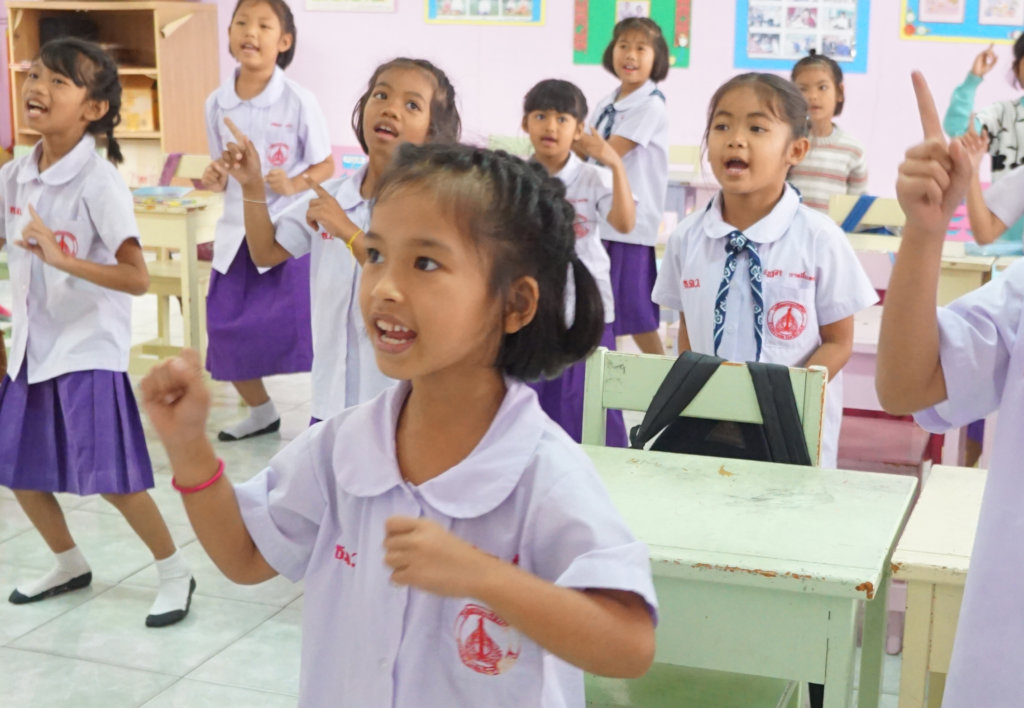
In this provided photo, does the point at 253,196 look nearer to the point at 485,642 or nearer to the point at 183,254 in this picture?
the point at 485,642

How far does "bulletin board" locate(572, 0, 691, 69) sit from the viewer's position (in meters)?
6.94

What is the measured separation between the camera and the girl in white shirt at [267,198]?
4.16m

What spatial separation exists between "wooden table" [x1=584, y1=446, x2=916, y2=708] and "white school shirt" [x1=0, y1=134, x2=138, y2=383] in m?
1.45

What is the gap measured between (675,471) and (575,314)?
2.45 feet

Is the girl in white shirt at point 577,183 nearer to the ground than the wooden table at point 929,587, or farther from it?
farther from it

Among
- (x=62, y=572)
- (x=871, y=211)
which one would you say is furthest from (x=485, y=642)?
(x=871, y=211)

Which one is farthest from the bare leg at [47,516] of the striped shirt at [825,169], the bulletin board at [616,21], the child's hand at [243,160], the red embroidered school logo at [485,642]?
the bulletin board at [616,21]

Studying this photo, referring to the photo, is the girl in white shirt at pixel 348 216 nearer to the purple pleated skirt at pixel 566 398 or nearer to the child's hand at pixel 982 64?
the purple pleated skirt at pixel 566 398

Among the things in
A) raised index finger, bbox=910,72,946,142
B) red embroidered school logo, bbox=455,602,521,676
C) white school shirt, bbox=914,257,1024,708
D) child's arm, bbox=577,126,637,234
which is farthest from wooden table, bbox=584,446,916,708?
child's arm, bbox=577,126,637,234

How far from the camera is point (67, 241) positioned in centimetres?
272

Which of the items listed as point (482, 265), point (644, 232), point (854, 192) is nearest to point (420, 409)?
point (482, 265)

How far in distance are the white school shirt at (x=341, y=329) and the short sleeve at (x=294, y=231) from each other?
0.08 meters

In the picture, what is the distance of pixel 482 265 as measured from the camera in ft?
3.59

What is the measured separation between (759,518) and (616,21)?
5.76 meters
